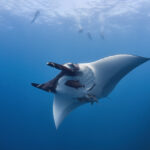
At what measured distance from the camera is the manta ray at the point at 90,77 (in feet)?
9.03

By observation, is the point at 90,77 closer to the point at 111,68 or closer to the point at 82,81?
the point at 82,81

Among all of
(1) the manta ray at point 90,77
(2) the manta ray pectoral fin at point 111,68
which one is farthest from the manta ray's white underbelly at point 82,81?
(2) the manta ray pectoral fin at point 111,68

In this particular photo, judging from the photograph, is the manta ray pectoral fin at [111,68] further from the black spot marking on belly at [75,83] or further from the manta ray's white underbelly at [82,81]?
the black spot marking on belly at [75,83]

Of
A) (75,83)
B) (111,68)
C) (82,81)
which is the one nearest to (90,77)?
(82,81)

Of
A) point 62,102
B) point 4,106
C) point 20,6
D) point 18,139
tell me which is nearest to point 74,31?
point 20,6

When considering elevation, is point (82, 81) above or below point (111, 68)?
below

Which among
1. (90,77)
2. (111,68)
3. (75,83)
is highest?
(111,68)

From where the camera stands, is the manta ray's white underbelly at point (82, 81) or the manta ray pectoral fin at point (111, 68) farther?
the manta ray's white underbelly at point (82, 81)

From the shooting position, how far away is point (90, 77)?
289 cm

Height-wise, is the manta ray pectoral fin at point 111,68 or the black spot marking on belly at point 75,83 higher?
the manta ray pectoral fin at point 111,68

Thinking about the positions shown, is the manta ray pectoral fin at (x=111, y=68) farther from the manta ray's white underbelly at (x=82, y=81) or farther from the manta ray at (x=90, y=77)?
the manta ray's white underbelly at (x=82, y=81)

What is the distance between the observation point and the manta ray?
275cm

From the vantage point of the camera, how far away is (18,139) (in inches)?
540

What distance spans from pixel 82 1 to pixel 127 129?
1131 centimetres
